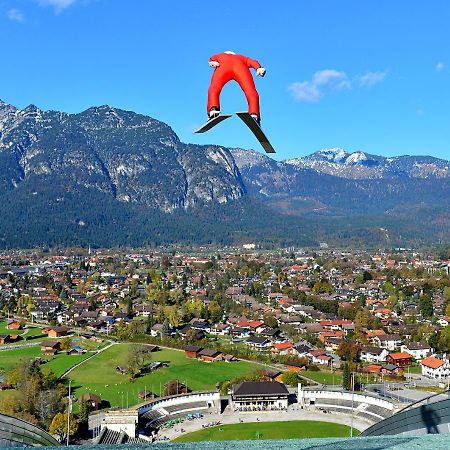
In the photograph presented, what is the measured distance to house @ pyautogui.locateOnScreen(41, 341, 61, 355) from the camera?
98.2 ft

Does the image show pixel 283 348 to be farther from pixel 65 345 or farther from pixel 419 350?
pixel 65 345

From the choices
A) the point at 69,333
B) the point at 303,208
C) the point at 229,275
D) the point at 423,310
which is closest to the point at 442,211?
the point at 303,208

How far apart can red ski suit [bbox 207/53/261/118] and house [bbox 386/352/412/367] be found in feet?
87.1

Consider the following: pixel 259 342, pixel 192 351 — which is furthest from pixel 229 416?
pixel 259 342

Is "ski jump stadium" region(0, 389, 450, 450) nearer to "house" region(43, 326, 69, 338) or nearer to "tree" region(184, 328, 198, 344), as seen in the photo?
"tree" region(184, 328, 198, 344)

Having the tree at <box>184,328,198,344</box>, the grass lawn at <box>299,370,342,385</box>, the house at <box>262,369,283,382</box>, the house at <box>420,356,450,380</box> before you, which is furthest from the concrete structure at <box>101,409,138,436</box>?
the house at <box>420,356,450,380</box>

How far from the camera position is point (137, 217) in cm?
11850

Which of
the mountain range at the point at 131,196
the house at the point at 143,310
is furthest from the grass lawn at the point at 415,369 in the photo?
the mountain range at the point at 131,196

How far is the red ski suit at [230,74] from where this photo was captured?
4789 millimetres

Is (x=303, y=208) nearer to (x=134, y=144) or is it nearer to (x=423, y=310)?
(x=134, y=144)

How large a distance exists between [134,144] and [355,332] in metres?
107

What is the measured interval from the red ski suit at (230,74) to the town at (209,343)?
12.5 meters

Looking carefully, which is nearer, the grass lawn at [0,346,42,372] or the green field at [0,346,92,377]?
the green field at [0,346,92,377]

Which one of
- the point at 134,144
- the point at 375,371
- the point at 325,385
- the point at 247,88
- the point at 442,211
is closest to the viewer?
the point at 247,88
